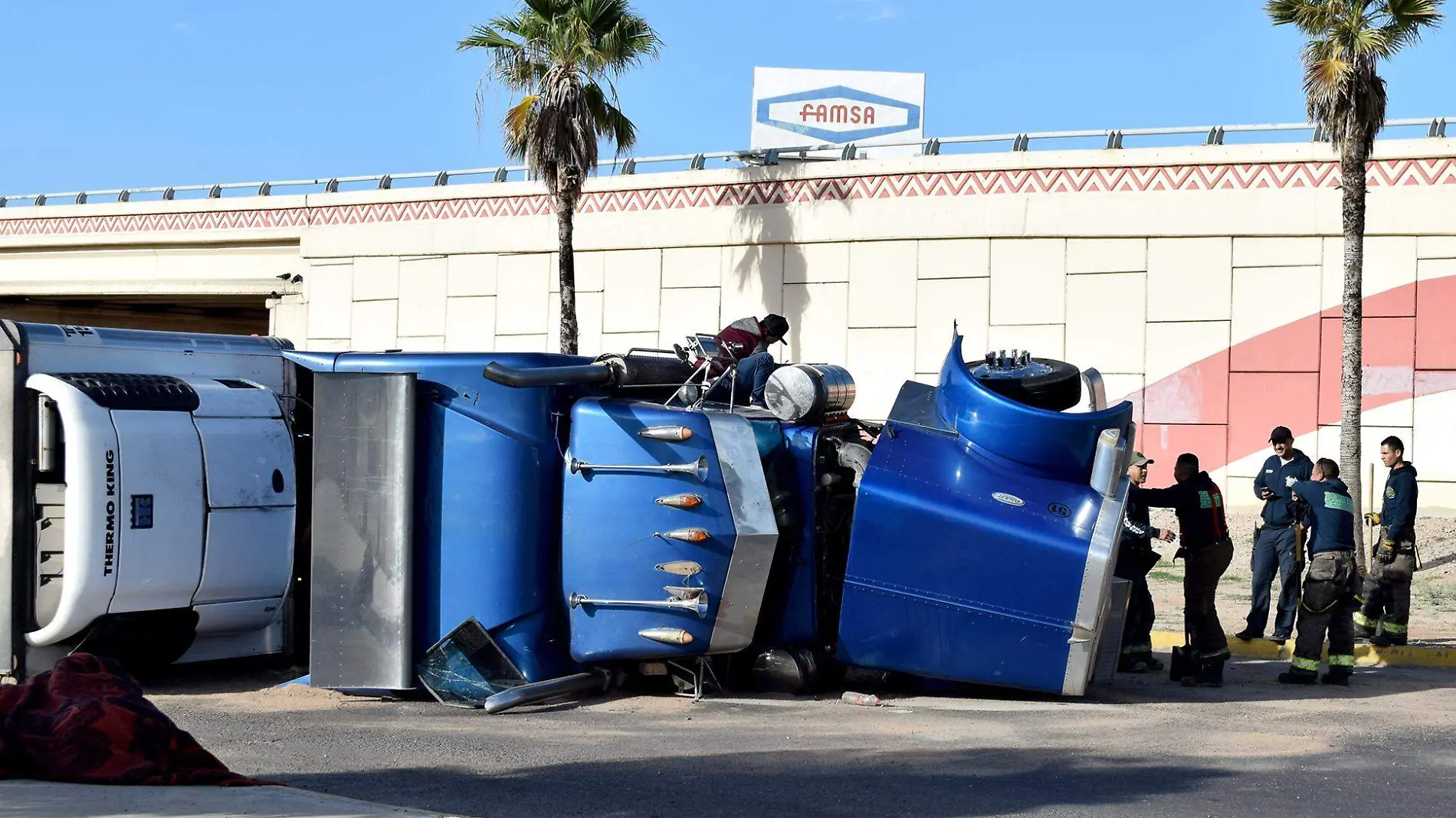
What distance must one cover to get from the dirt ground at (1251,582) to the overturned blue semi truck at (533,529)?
5161 millimetres

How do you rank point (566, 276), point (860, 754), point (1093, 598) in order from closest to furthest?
point (860, 754) → point (1093, 598) → point (566, 276)

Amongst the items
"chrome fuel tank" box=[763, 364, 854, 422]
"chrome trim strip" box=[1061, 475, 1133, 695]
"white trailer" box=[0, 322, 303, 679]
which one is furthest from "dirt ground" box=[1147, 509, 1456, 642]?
"white trailer" box=[0, 322, 303, 679]

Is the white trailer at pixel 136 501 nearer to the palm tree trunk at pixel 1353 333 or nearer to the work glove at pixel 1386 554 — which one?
the work glove at pixel 1386 554

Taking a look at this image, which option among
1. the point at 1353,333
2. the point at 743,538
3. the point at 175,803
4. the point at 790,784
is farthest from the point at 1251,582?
the point at 175,803

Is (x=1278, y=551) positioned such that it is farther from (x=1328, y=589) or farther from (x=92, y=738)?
(x=92, y=738)

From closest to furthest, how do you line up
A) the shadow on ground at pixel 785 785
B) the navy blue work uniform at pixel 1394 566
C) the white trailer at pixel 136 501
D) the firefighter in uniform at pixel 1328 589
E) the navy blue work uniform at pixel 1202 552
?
the shadow on ground at pixel 785 785 → the white trailer at pixel 136 501 → the navy blue work uniform at pixel 1202 552 → the firefighter in uniform at pixel 1328 589 → the navy blue work uniform at pixel 1394 566

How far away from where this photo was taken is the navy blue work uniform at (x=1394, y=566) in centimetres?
1262

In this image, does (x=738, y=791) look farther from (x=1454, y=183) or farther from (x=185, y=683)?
(x=1454, y=183)

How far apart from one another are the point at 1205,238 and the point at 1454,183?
10.9 feet

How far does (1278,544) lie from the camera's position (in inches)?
524

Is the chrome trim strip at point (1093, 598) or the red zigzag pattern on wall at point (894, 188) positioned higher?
the red zigzag pattern on wall at point (894, 188)

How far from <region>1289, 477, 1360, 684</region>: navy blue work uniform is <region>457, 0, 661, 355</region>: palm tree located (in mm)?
14409

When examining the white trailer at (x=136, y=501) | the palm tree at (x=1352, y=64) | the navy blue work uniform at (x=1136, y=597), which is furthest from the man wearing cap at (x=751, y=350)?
the palm tree at (x=1352, y=64)

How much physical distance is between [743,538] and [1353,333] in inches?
471
